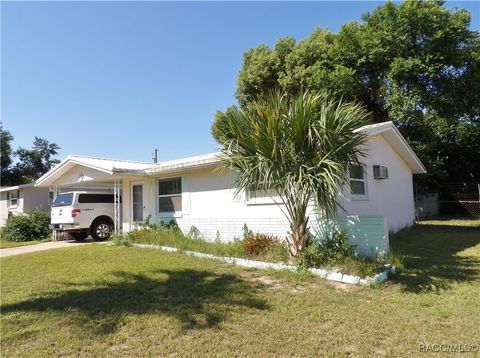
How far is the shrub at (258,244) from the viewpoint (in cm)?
843

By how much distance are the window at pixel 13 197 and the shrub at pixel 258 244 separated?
22.3 metres

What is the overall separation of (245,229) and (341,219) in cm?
270

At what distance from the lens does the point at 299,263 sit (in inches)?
283

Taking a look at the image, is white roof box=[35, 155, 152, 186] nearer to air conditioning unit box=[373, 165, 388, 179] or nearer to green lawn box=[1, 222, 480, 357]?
green lawn box=[1, 222, 480, 357]

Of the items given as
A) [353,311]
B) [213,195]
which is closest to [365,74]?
[213,195]

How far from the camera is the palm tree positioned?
272 inches

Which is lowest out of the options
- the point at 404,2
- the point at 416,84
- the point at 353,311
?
the point at 353,311

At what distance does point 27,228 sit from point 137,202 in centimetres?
632

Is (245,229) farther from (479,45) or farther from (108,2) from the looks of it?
(479,45)

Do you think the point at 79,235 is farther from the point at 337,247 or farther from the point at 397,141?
the point at 397,141

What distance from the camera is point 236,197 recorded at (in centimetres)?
1112

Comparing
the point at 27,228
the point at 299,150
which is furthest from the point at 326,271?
the point at 27,228

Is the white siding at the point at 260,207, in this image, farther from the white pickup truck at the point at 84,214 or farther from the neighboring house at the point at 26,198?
the neighboring house at the point at 26,198

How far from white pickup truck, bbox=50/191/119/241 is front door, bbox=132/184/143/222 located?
104cm
